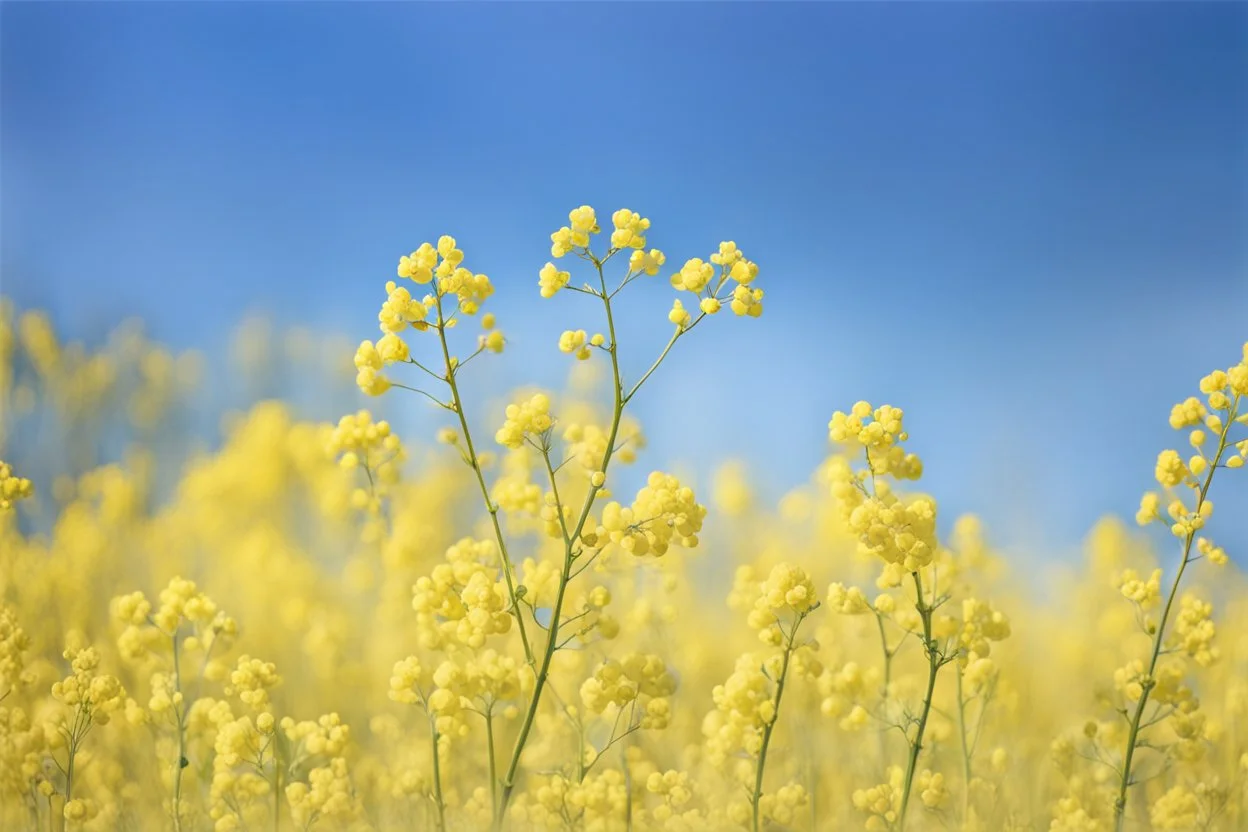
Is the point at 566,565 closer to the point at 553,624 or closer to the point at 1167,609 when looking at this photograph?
the point at 553,624

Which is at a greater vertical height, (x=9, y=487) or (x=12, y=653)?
(x=9, y=487)

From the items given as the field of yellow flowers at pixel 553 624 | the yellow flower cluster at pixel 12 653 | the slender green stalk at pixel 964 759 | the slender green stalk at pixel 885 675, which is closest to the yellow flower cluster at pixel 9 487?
the field of yellow flowers at pixel 553 624

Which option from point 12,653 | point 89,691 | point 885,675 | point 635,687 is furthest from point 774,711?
point 12,653

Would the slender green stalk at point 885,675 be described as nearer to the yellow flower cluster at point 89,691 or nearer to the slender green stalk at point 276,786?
the slender green stalk at point 276,786

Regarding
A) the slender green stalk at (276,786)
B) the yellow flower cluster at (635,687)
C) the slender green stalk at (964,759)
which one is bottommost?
the slender green stalk at (276,786)

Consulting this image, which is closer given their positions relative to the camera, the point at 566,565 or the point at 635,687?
the point at 566,565

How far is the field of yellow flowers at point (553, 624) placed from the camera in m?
1.29

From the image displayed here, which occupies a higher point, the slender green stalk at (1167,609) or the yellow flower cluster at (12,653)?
the slender green stalk at (1167,609)

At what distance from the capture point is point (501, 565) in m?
Result: 1.42

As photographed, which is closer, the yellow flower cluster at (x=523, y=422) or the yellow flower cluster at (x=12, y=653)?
the yellow flower cluster at (x=523, y=422)

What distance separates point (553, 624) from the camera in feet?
4.00

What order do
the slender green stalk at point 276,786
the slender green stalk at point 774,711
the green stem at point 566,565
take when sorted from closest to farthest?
the green stem at point 566,565 → the slender green stalk at point 774,711 → the slender green stalk at point 276,786

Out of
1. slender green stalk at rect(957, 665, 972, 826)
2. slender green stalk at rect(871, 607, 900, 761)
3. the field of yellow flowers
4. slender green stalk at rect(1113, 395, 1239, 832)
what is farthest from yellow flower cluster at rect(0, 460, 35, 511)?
slender green stalk at rect(1113, 395, 1239, 832)

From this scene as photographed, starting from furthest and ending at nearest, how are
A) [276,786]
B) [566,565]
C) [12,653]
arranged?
[12,653], [276,786], [566,565]
